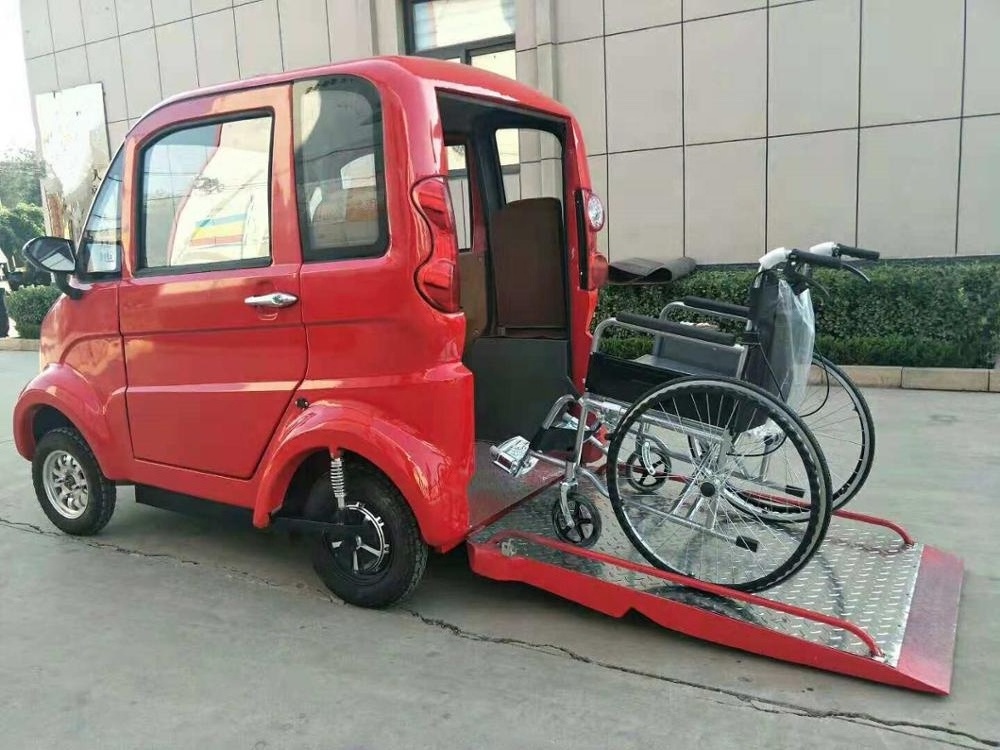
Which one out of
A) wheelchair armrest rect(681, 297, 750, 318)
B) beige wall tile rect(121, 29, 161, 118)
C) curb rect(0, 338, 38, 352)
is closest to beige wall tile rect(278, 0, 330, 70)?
beige wall tile rect(121, 29, 161, 118)

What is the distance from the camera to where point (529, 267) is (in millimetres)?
4340

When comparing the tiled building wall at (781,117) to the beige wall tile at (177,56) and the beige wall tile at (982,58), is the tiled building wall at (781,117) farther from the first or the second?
the beige wall tile at (177,56)

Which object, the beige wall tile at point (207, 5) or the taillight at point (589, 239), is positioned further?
the beige wall tile at point (207, 5)

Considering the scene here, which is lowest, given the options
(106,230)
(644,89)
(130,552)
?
(130,552)

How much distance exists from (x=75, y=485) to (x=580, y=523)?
2.82 m

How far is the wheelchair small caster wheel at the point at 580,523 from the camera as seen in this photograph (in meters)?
3.52

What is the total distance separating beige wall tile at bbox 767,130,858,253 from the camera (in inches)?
328

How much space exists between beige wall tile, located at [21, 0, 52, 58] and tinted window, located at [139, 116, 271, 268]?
13629 millimetres

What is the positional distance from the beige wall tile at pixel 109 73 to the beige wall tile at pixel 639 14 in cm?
884

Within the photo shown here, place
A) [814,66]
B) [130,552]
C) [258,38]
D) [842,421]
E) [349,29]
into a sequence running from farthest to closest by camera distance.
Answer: [258,38] → [349,29] → [814,66] → [130,552] → [842,421]

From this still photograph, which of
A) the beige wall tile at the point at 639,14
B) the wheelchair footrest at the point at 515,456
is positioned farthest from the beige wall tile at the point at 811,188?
the wheelchair footrest at the point at 515,456

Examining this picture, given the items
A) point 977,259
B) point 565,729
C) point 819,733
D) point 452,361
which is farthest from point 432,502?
point 977,259

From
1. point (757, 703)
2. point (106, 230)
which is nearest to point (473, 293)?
point (106, 230)

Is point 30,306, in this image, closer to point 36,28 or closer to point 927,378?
point 36,28
